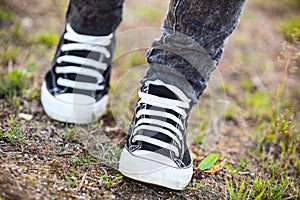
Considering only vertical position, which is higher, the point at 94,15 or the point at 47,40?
the point at 94,15

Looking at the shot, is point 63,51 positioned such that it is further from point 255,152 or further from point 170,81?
point 255,152

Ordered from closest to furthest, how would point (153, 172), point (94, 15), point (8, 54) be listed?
1. point (153, 172)
2. point (94, 15)
3. point (8, 54)

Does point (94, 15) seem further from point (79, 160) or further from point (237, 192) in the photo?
point (237, 192)

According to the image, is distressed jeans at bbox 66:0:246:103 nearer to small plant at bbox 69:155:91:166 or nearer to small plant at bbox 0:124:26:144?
small plant at bbox 69:155:91:166

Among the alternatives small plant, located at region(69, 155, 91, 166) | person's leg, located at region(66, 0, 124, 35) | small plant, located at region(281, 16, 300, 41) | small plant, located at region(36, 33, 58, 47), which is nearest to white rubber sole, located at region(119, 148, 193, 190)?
small plant, located at region(69, 155, 91, 166)

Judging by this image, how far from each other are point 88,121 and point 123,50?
A: 29.0 inches

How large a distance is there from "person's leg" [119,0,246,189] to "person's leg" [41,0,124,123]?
28cm

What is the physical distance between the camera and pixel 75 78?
1460mm

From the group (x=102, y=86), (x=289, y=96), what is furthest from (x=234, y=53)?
(x=102, y=86)

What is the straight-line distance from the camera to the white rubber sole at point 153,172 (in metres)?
1.14

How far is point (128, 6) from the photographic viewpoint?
265 centimetres

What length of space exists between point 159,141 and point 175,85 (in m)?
0.16

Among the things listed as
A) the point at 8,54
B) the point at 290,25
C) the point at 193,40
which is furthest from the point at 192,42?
the point at 290,25

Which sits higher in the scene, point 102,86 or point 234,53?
point 102,86
